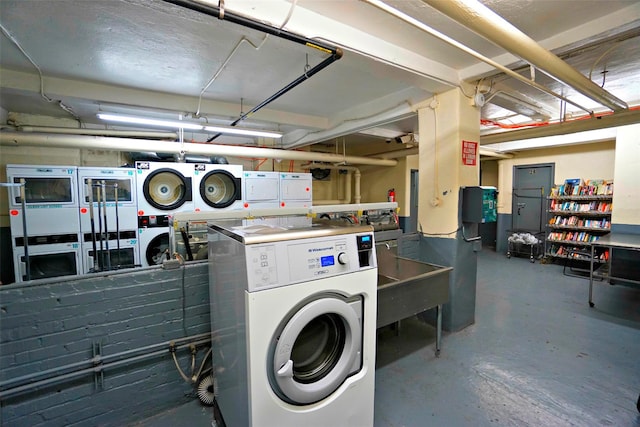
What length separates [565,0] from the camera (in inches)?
70.4

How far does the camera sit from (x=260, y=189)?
15.6 feet

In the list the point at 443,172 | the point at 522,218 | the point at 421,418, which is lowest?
the point at 421,418

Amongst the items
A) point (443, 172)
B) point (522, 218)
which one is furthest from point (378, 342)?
point (522, 218)

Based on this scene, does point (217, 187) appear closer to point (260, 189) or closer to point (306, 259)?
point (260, 189)

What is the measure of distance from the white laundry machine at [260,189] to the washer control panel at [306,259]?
3.18 metres

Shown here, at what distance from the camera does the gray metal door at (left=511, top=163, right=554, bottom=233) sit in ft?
20.6

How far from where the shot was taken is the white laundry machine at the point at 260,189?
466 cm

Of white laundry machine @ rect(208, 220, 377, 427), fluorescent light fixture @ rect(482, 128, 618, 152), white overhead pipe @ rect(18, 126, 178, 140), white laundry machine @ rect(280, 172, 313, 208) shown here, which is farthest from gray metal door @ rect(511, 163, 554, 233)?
white overhead pipe @ rect(18, 126, 178, 140)

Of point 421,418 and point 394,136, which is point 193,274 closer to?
point 421,418

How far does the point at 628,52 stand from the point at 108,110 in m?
5.93

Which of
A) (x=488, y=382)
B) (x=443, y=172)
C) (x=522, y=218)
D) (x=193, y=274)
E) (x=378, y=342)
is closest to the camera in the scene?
(x=193, y=274)

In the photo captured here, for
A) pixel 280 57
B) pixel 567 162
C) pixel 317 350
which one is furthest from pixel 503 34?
pixel 567 162

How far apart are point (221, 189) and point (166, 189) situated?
0.83 metres

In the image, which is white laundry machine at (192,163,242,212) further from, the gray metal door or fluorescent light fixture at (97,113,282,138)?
the gray metal door
